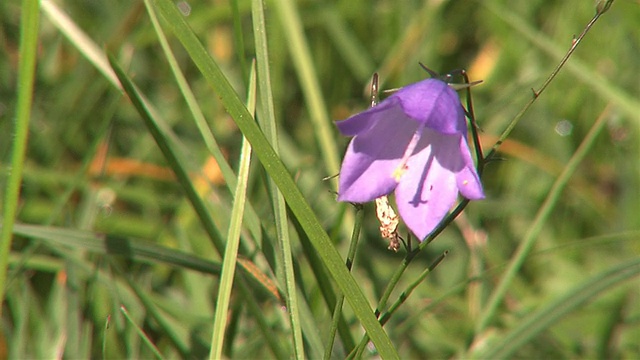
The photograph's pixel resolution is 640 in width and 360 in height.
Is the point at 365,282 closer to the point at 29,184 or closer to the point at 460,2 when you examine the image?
the point at 29,184

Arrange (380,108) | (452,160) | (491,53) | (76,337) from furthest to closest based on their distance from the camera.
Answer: (491,53) → (76,337) → (452,160) → (380,108)

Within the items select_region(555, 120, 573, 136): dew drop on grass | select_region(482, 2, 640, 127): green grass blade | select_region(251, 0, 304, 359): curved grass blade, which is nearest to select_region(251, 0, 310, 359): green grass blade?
select_region(251, 0, 304, 359): curved grass blade

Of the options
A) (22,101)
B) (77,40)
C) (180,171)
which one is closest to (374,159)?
(180,171)

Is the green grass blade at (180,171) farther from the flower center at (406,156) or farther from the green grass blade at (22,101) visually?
the flower center at (406,156)

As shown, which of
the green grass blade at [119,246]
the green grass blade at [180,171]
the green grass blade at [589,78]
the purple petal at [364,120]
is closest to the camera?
the purple petal at [364,120]

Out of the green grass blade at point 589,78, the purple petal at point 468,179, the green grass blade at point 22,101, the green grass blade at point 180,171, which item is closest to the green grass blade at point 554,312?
the green grass blade at point 180,171

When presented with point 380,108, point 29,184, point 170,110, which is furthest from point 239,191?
point 170,110
